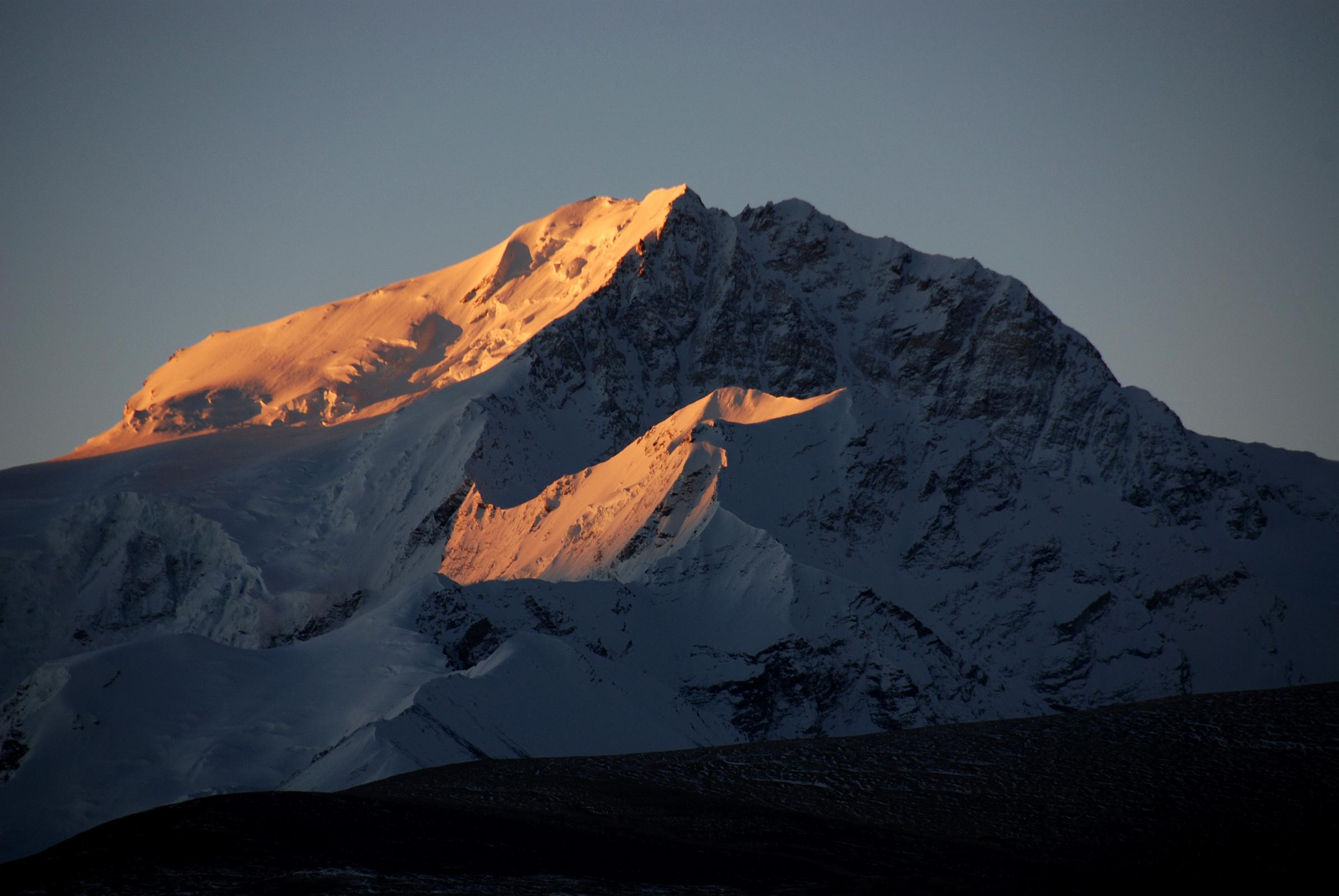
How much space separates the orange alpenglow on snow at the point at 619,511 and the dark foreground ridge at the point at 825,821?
64192 millimetres

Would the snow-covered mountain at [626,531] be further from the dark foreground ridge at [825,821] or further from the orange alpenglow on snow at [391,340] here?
the dark foreground ridge at [825,821]

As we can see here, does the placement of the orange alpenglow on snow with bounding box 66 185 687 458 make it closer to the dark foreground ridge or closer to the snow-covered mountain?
the snow-covered mountain

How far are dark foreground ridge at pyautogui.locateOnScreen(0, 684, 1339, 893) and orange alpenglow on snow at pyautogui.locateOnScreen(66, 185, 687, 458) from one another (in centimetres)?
12194

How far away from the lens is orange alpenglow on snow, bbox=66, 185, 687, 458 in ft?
504

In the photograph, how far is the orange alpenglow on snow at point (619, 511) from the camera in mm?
94938

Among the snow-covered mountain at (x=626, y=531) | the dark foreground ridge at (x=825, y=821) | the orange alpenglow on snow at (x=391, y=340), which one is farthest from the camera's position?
the orange alpenglow on snow at (x=391, y=340)

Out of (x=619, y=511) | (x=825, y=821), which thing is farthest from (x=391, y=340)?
(x=825, y=821)

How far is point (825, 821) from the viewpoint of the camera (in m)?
24.8

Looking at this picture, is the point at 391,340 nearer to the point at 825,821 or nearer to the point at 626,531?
the point at 626,531

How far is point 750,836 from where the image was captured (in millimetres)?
24047

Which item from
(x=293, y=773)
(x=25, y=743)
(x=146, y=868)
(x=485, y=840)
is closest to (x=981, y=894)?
(x=485, y=840)

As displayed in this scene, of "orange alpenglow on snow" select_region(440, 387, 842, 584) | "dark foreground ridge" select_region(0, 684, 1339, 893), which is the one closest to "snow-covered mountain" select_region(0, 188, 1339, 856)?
"orange alpenglow on snow" select_region(440, 387, 842, 584)

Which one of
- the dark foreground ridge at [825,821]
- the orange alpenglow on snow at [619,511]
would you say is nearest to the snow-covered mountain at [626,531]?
the orange alpenglow on snow at [619,511]

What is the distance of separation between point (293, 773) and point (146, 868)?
42.6m
